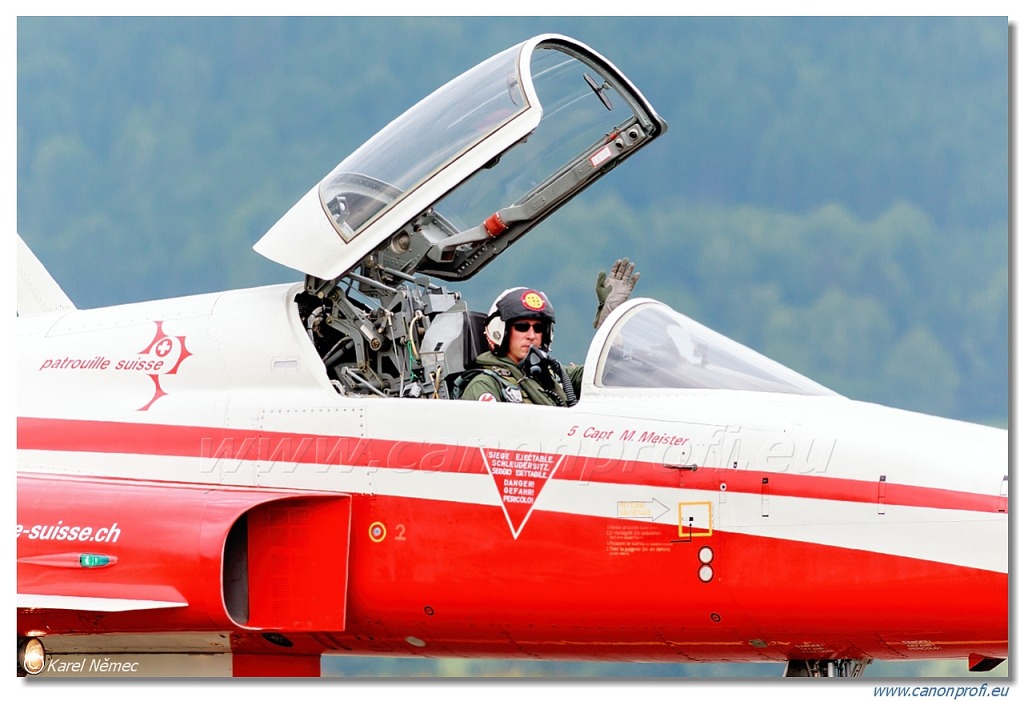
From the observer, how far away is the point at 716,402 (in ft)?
21.3

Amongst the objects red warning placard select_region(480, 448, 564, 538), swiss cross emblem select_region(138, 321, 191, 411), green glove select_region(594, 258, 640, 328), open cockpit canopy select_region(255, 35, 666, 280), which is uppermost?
open cockpit canopy select_region(255, 35, 666, 280)

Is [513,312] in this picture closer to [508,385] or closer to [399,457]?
[508,385]

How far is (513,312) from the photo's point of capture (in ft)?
24.2

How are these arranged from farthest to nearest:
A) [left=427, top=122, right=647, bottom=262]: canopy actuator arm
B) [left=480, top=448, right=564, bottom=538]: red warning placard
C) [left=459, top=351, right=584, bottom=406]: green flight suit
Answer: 1. [left=427, top=122, right=647, bottom=262]: canopy actuator arm
2. [left=459, top=351, right=584, bottom=406]: green flight suit
3. [left=480, top=448, right=564, bottom=538]: red warning placard

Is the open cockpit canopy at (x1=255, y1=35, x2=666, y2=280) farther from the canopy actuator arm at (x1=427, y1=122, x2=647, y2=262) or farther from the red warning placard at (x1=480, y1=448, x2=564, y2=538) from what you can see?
the red warning placard at (x1=480, y1=448, x2=564, y2=538)

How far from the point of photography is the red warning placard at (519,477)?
6.50m

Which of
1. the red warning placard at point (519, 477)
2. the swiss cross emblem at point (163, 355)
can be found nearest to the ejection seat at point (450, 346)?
the red warning placard at point (519, 477)

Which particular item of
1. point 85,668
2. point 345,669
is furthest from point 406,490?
point 345,669

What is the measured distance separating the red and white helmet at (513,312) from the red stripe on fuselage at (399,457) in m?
0.90

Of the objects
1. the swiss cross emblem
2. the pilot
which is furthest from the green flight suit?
the swiss cross emblem

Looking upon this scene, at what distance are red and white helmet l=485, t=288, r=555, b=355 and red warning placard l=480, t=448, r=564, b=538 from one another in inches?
38.3

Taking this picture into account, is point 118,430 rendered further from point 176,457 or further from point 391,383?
point 391,383

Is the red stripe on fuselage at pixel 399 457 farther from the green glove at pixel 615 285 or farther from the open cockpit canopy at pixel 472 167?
the green glove at pixel 615 285

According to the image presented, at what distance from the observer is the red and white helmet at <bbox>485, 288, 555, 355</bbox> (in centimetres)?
736
